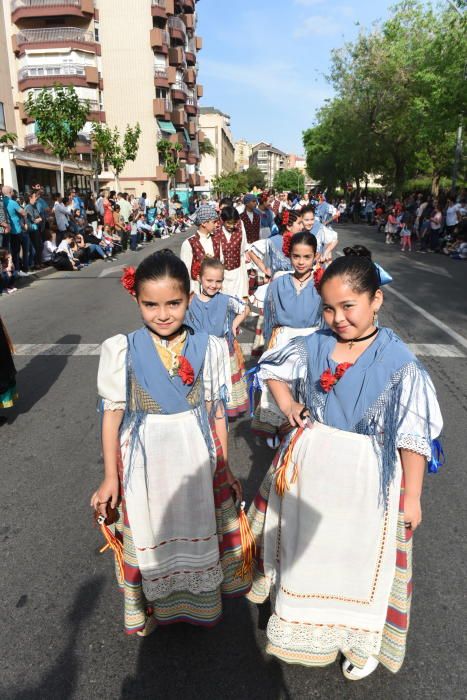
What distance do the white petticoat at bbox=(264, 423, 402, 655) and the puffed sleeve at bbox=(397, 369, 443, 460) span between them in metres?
0.13

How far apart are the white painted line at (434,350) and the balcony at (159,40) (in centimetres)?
4737

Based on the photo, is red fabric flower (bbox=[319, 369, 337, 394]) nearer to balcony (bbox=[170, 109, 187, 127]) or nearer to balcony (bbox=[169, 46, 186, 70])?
balcony (bbox=[170, 109, 187, 127])

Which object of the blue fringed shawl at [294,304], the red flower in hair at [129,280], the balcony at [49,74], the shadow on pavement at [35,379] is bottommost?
the shadow on pavement at [35,379]

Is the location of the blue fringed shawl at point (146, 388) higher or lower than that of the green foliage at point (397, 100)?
lower

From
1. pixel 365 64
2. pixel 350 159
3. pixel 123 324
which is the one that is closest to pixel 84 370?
pixel 123 324

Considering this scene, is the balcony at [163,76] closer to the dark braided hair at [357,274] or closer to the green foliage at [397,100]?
the green foliage at [397,100]

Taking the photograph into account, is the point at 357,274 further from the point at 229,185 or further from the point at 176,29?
the point at 229,185

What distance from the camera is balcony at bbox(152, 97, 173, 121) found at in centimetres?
4650

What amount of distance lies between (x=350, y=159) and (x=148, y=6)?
72.1 ft

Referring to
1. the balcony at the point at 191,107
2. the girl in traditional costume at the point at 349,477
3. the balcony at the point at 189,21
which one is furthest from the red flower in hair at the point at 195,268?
the balcony at the point at 189,21

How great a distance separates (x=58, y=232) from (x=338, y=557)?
15.4 metres

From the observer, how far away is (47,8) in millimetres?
40000

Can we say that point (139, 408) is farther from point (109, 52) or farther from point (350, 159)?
point (109, 52)

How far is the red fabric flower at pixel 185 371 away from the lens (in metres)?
2.12
